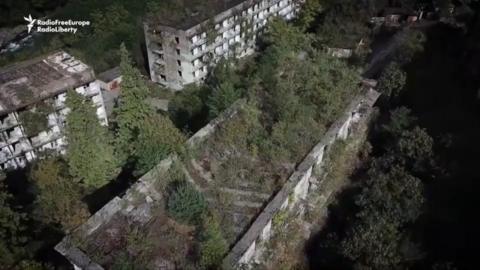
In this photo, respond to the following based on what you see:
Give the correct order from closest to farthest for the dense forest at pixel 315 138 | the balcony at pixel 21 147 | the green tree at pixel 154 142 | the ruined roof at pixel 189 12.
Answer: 1. the dense forest at pixel 315 138
2. the green tree at pixel 154 142
3. the balcony at pixel 21 147
4. the ruined roof at pixel 189 12

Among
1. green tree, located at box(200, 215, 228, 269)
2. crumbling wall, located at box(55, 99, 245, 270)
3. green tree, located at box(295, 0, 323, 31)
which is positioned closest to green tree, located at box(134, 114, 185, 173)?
crumbling wall, located at box(55, 99, 245, 270)

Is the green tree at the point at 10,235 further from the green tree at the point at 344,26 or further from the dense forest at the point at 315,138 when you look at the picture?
the green tree at the point at 344,26

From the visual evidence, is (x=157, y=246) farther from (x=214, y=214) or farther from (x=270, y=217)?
(x=270, y=217)

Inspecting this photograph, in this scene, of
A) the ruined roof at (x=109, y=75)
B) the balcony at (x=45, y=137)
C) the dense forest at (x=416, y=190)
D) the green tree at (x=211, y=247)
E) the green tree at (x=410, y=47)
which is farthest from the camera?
the ruined roof at (x=109, y=75)

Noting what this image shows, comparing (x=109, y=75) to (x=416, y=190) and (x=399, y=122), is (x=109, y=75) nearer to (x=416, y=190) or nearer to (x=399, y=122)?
(x=399, y=122)

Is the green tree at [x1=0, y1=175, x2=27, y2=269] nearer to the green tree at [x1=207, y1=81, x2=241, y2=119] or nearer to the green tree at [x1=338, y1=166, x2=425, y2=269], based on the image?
the green tree at [x1=207, y1=81, x2=241, y2=119]

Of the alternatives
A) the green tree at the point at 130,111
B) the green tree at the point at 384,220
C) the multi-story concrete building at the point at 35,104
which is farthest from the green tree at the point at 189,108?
the green tree at the point at 384,220

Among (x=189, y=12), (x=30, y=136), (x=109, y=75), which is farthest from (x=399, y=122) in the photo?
(x=109, y=75)
